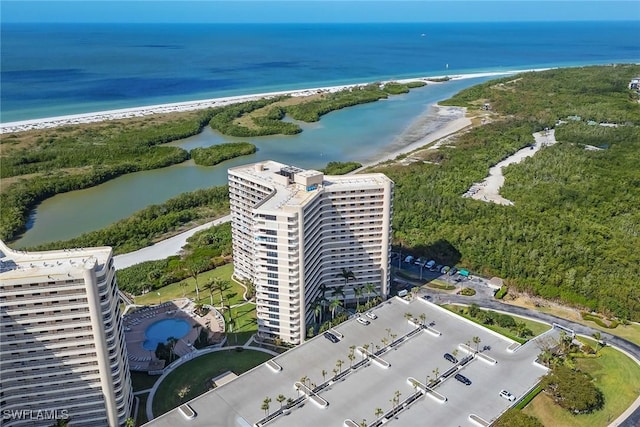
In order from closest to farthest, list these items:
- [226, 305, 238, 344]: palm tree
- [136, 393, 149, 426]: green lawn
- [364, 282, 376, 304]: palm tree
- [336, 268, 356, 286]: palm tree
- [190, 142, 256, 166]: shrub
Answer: [136, 393, 149, 426]: green lawn < [226, 305, 238, 344]: palm tree < [364, 282, 376, 304]: palm tree < [336, 268, 356, 286]: palm tree < [190, 142, 256, 166]: shrub

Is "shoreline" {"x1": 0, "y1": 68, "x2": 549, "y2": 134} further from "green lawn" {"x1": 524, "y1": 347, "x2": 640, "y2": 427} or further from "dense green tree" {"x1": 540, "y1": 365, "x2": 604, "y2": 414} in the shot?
"green lawn" {"x1": 524, "y1": 347, "x2": 640, "y2": 427}

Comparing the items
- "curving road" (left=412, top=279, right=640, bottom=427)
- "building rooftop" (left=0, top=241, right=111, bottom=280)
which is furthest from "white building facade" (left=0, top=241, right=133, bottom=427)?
"curving road" (left=412, top=279, right=640, bottom=427)

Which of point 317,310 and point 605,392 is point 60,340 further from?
point 605,392

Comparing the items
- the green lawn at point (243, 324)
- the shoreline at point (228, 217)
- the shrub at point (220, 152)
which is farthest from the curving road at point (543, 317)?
the shrub at point (220, 152)

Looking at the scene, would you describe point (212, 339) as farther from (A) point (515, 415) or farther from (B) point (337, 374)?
(A) point (515, 415)

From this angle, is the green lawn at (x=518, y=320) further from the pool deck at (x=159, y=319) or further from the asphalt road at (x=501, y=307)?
the pool deck at (x=159, y=319)

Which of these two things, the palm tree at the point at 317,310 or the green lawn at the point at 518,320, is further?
the green lawn at the point at 518,320

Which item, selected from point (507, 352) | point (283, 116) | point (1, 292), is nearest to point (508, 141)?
point (283, 116)
